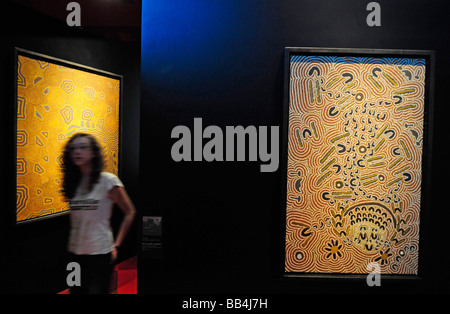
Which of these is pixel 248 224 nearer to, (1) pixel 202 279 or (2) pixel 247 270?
(2) pixel 247 270

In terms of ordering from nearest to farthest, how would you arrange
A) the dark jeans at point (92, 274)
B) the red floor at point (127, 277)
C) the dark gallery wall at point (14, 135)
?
the dark jeans at point (92, 274)
the dark gallery wall at point (14, 135)
the red floor at point (127, 277)

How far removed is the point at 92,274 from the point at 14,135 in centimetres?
139

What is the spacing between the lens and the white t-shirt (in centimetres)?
187

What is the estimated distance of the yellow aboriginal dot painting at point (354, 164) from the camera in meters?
1.89

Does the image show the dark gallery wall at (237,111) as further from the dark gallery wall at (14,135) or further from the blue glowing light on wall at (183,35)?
the dark gallery wall at (14,135)

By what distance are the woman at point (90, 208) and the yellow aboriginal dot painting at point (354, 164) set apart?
3.79 feet

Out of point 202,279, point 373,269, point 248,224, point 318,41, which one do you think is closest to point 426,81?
point 318,41

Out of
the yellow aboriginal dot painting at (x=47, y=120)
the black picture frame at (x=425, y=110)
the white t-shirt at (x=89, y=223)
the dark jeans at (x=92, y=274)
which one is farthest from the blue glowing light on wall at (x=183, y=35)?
the yellow aboriginal dot painting at (x=47, y=120)

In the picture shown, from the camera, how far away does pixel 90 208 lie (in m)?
1.88

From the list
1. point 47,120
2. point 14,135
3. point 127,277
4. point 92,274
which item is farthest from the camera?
point 127,277

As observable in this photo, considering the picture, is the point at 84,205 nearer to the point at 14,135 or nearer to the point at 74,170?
the point at 74,170

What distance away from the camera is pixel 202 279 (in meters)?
1.98

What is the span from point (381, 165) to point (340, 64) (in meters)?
0.69

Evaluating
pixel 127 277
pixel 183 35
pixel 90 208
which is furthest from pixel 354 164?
pixel 127 277
